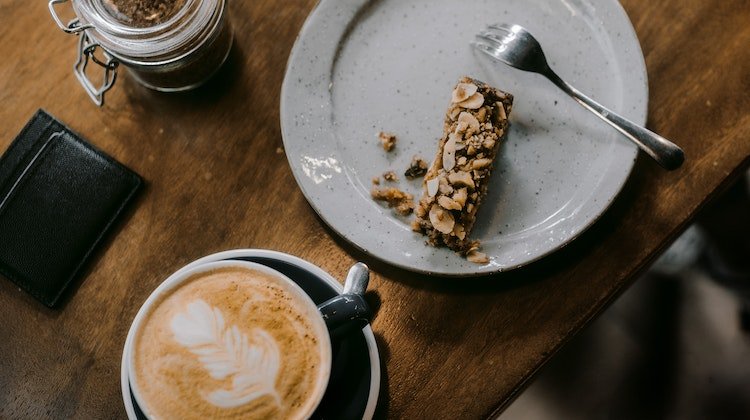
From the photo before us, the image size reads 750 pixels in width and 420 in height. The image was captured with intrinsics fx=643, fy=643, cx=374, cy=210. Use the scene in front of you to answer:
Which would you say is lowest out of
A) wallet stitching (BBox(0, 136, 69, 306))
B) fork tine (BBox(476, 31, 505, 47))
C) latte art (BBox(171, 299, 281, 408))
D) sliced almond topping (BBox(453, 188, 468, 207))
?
wallet stitching (BBox(0, 136, 69, 306))

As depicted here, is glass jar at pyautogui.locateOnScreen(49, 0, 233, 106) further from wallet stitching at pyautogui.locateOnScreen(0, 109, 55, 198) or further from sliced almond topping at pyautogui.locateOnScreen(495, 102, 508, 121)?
sliced almond topping at pyautogui.locateOnScreen(495, 102, 508, 121)

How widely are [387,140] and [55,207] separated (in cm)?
54

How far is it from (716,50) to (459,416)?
29.1 inches

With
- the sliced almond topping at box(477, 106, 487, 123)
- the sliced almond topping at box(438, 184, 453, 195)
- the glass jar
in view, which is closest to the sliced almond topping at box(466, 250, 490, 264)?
the sliced almond topping at box(438, 184, 453, 195)

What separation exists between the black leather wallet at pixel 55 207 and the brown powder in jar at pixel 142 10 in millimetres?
217

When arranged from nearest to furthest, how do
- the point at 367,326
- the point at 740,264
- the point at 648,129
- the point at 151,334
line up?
1. the point at 151,334
2. the point at 367,326
3. the point at 648,129
4. the point at 740,264

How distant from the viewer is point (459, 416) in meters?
1.01

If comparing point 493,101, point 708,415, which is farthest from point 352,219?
point 708,415

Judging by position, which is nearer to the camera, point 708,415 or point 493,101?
point 493,101

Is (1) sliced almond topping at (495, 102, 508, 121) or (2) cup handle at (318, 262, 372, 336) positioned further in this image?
(1) sliced almond topping at (495, 102, 508, 121)

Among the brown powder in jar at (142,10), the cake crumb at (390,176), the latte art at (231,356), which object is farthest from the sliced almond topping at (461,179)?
Answer: the brown powder in jar at (142,10)

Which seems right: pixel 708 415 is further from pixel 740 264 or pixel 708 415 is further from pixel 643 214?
pixel 643 214

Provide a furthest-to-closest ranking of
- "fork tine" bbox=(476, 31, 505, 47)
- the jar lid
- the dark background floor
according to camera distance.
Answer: the dark background floor < "fork tine" bbox=(476, 31, 505, 47) < the jar lid

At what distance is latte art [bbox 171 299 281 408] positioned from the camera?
820 mm
